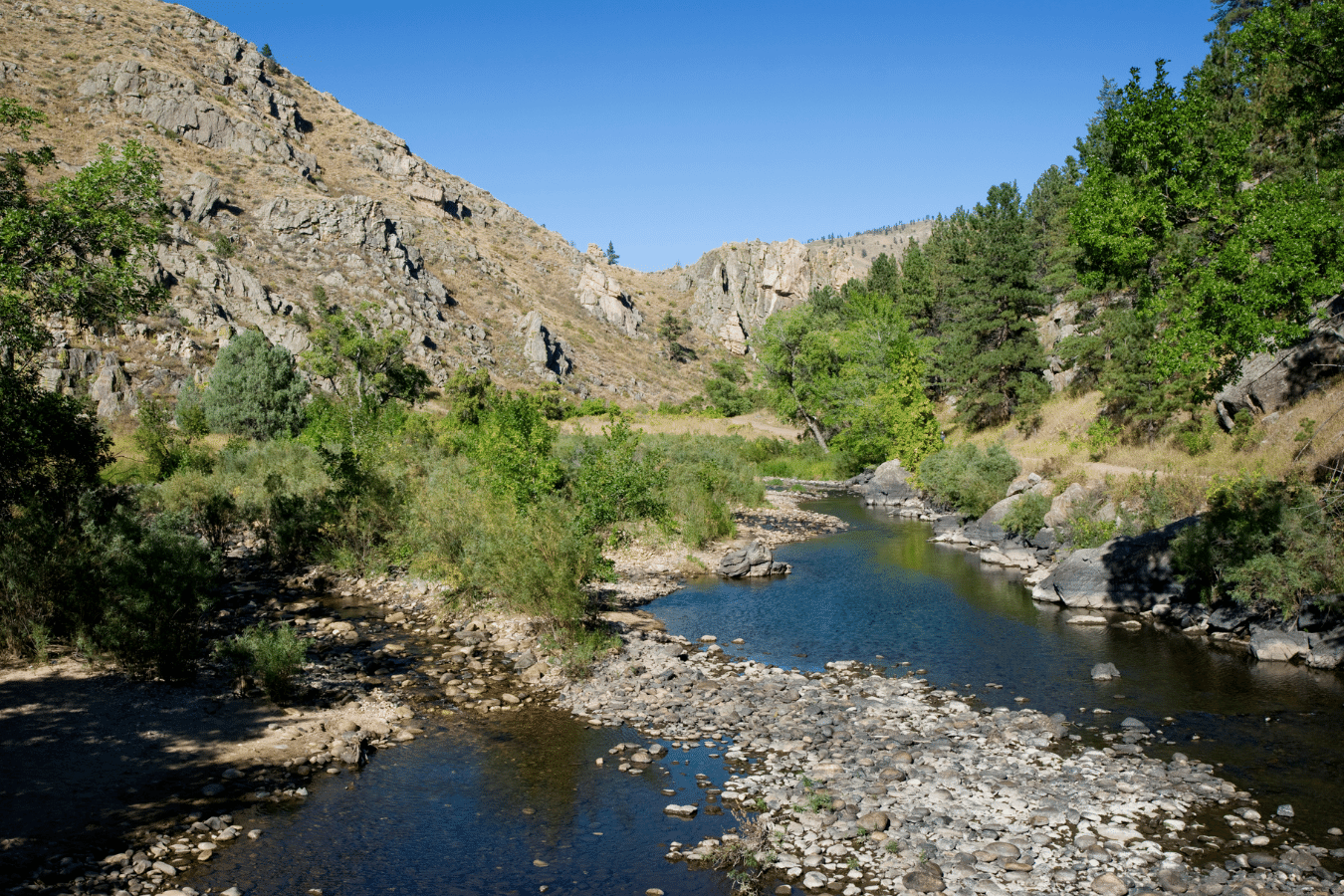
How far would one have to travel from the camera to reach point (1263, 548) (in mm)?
17156

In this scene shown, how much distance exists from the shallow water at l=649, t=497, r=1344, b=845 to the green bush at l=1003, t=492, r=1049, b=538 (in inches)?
95.3

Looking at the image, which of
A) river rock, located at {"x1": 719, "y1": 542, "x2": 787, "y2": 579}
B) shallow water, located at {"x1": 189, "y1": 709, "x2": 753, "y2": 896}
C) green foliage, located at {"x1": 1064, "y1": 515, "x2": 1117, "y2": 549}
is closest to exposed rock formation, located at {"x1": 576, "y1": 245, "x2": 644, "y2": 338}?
river rock, located at {"x1": 719, "y1": 542, "x2": 787, "y2": 579}

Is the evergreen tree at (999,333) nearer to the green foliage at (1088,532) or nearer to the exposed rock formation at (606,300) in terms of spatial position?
the green foliage at (1088,532)

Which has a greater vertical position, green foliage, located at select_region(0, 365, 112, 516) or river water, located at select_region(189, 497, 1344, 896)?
green foliage, located at select_region(0, 365, 112, 516)

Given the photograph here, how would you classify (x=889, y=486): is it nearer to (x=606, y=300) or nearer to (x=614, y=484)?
(x=614, y=484)

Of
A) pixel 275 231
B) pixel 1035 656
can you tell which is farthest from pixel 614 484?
pixel 275 231

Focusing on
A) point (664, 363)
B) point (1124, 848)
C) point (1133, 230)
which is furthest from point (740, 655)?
point (664, 363)

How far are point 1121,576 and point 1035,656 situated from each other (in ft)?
18.3

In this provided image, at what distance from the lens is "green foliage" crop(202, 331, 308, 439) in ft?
167

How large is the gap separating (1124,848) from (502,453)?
17.0 meters

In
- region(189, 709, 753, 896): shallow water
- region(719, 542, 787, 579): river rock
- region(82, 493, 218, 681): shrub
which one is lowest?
region(189, 709, 753, 896): shallow water

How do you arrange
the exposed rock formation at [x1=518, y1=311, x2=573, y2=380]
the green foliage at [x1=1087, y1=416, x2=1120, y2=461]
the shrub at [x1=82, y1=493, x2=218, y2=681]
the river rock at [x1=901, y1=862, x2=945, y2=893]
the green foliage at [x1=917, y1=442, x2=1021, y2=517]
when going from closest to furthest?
1. the river rock at [x1=901, y1=862, x2=945, y2=893]
2. the shrub at [x1=82, y1=493, x2=218, y2=681]
3. the green foliage at [x1=1087, y1=416, x2=1120, y2=461]
4. the green foliage at [x1=917, y1=442, x2=1021, y2=517]
5. the exposed rock formation at [x1=518, y1=311, x2=573, y2=380]

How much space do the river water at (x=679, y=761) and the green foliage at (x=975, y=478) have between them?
12633 millimetres

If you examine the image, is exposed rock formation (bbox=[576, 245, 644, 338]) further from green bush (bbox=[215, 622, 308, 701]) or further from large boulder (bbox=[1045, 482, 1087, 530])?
green bush (bbox=[215, 622, 308, 701])
